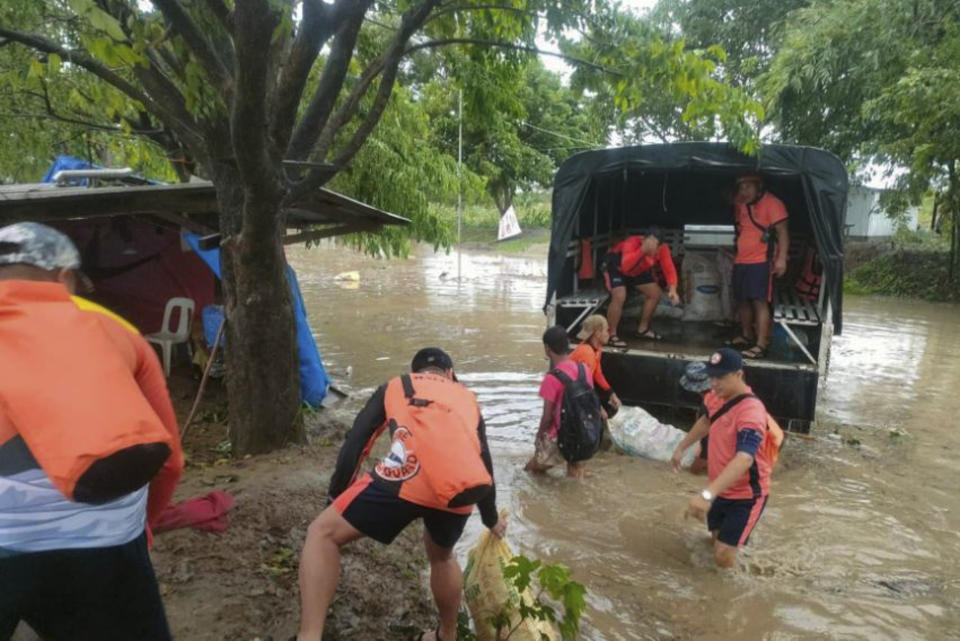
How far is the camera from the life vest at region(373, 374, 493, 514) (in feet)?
8.39

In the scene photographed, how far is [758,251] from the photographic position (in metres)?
7.12

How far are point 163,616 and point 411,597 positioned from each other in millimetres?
1825

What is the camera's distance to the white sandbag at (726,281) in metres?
8.67

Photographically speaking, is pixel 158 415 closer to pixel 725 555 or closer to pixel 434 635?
pixel 434 635

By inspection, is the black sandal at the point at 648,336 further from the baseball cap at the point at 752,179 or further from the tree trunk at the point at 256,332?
the tree trunk at the point at 256,332

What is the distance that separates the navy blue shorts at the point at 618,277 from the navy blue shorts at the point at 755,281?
100 cm

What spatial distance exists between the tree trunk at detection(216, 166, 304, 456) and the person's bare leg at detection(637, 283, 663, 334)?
4341 mm

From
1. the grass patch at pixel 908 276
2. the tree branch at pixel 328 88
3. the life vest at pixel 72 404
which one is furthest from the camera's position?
the grass patch at pixel 908 276

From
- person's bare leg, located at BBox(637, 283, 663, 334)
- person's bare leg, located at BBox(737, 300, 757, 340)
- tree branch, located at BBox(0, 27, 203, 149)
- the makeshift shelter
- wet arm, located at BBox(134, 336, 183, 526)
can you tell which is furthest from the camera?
person's bare leg, located at BBox(637, 283, 663, 334)

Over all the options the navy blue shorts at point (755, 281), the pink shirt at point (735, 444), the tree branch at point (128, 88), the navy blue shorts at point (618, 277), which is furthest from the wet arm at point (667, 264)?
the tree branch at point (128, 88)

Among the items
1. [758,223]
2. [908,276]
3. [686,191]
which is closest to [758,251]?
[758,223]

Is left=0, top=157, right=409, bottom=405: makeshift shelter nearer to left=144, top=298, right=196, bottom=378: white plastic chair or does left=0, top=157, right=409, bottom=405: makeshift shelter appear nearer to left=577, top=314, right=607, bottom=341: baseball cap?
left=144, top=298, right=196, bottom=378: white plastic chair

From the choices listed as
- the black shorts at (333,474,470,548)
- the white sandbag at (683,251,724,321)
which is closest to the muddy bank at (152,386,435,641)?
the black shorts at (333,474,470,548)

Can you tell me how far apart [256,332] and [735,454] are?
337 cm
